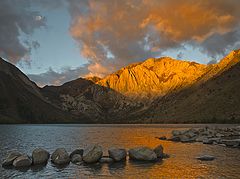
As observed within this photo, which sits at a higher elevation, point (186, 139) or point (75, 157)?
point (186, 139)

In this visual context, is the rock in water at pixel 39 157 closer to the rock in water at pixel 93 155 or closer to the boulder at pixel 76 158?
the boulder at pixel 76 158

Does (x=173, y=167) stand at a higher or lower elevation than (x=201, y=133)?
lower

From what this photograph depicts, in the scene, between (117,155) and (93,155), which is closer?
(93,155)

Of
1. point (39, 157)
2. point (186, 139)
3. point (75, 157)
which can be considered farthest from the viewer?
point (186, 139)

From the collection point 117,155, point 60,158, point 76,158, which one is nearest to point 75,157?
point 76,158

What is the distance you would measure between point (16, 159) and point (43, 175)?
26.1 ft

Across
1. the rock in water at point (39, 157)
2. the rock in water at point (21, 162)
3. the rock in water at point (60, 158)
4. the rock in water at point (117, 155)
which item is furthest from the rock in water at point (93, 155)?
the rock in water at point (21, 162)

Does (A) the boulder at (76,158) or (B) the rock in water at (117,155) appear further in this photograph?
(B) the rock in water at (117,155)

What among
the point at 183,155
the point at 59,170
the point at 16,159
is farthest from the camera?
the point at 183,155

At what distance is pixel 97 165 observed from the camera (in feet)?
137

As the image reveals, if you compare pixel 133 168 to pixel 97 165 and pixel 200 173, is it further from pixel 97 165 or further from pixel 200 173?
pixel 200 173

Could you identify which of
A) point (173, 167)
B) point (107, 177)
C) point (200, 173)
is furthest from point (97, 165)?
point (200, 173)

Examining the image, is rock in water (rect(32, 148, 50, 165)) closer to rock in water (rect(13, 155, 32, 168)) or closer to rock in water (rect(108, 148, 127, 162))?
rock in water (rect(13, 155, 32, 168))

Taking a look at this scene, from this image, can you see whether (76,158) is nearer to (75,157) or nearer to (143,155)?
(75,157)
